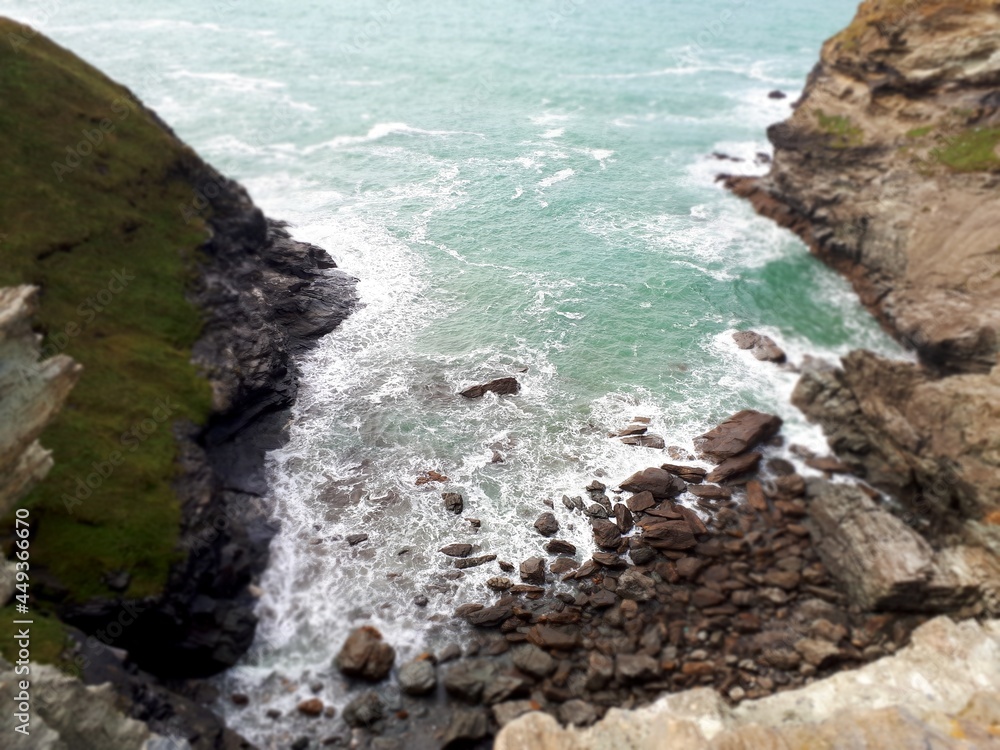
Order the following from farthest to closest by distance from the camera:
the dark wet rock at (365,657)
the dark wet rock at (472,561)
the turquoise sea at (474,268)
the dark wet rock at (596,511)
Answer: the dark wet rock at (596,511)
the turquoise sea at (474,268)
the dark wet rock at (472,561)
the dark wet rock at (365,657)

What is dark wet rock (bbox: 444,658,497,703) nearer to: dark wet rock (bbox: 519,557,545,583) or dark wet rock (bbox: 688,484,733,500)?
dark wet rock (bbox: 519,557,545,583)

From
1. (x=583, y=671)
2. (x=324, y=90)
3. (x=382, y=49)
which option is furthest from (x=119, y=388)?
(x=382, y=49)

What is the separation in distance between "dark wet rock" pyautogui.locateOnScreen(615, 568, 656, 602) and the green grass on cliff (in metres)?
21.5

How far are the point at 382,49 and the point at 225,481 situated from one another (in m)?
99.6

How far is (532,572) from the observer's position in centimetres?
3209

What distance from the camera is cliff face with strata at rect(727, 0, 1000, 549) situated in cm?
3456

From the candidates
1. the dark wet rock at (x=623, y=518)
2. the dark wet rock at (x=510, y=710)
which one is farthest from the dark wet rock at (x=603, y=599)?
the dark wet rock at (x=510, y=710)

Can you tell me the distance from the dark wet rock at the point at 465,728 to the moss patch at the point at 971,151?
50152mm

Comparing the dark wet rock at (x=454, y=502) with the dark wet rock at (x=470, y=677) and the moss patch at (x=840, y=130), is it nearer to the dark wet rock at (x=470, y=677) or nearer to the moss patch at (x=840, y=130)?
the dark wet rock at (x=470, y=677)

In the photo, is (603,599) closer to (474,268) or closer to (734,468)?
(734,468)

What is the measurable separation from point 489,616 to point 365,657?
19.8 feet

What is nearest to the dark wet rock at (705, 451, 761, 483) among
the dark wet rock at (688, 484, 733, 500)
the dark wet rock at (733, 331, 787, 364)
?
the dark wet rock at (688, 484, 733, 500)

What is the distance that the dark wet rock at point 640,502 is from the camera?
116 feet

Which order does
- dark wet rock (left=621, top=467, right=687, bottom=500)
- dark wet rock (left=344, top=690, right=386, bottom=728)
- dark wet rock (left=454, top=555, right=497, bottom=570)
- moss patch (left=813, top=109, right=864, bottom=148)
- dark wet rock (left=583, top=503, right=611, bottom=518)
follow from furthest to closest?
1. moss patch (left=813, top=109, right=864, bottom=148)
2. dark wet rock (left=621, top=467, right=687, bottom=500)
3. dark wet rock (left=583, top=503, right=611, bottom=518)
4. dark wet rock (left=454, top=555, right=497, bottom=570)
5. dark wet rock (left=344, top=690, right=386, bottom=728)
